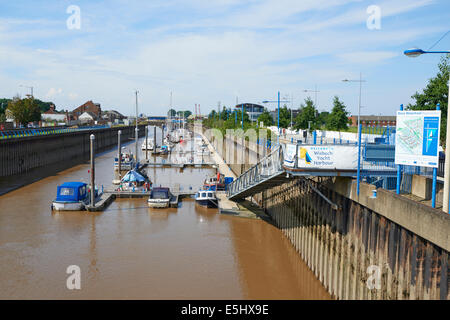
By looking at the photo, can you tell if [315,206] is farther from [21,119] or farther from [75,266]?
[21,119]

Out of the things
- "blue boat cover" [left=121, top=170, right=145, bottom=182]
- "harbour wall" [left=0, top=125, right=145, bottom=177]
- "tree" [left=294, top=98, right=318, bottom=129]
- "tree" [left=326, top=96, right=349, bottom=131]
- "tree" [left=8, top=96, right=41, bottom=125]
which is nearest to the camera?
"blue boat cover" [left=121, top=170, right=145, bottom=182]

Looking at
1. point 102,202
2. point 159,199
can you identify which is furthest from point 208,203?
point 102,202

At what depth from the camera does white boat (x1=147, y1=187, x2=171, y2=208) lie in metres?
36.0

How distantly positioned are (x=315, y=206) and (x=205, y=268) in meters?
6.78

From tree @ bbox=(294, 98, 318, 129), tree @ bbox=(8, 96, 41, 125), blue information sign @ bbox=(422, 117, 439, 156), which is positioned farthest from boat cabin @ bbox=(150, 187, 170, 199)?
tree @ bbox=(8, 96, 41, 125)

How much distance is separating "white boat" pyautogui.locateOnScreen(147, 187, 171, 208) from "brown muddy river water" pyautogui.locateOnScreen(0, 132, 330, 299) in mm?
519

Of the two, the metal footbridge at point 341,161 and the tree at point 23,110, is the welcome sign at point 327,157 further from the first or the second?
the tree at point 23,110

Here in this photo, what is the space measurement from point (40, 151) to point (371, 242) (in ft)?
195

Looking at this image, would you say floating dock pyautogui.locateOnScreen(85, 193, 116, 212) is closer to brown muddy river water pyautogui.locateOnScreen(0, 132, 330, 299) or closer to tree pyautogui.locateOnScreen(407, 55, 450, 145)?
brown muddy river water pyautogui.locateOnScreen(0, 132, 330, 299)

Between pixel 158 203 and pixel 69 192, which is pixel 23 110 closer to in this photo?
pixel 69 192

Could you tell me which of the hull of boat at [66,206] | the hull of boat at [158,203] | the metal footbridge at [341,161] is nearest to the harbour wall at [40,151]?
the hull of boat at [66,206]

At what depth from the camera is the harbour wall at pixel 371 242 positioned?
37.4 ft

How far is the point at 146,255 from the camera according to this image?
81.0 feet
